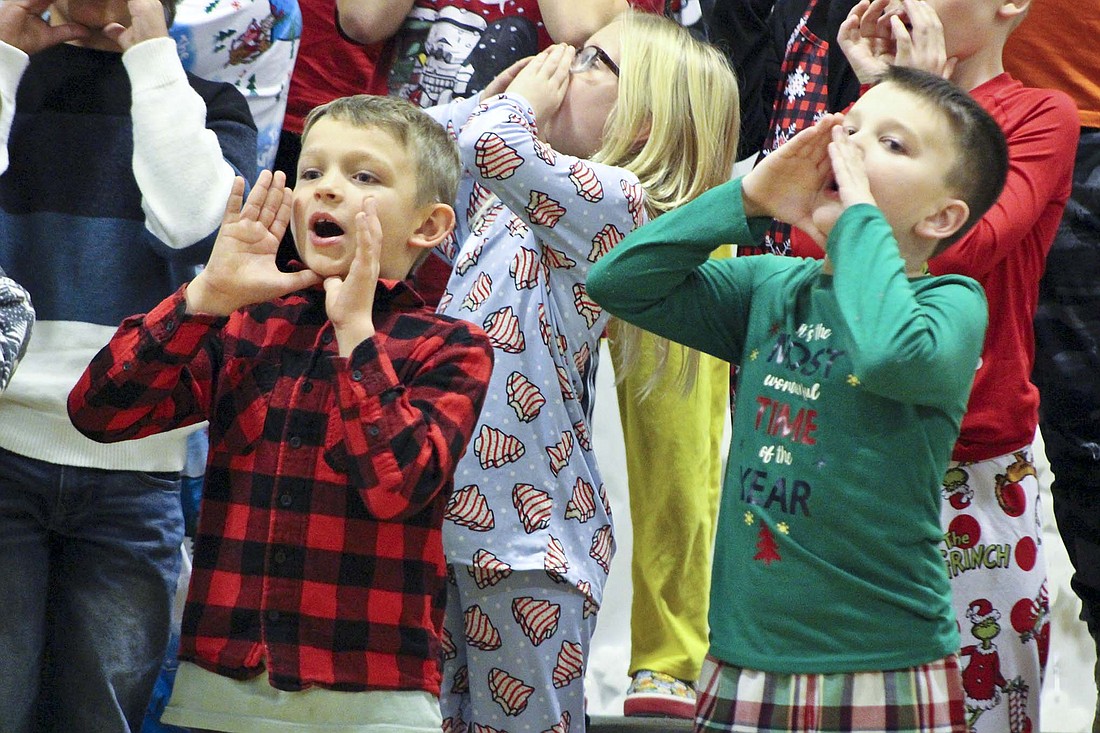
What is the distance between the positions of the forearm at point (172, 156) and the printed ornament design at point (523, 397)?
1.70 ft

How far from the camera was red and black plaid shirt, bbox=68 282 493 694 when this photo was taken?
5.90ft

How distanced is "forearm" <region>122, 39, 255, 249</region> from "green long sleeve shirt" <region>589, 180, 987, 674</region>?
2.61ft

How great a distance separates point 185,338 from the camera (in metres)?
1.87

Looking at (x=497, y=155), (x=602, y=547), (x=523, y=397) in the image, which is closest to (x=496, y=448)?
(x=523, y=397)

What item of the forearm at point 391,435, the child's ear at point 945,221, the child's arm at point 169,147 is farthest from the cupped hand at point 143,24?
the child's ear at point 945,221

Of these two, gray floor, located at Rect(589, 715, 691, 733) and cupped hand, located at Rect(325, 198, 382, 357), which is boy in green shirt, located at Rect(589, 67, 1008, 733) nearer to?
cupped hand, located at Rect(325, 198, 382, 357)

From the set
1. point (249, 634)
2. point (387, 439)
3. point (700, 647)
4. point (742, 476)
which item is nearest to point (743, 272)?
point (742, 476)

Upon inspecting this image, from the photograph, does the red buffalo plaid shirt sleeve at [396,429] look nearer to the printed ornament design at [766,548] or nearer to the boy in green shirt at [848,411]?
the boy in green shirt at [848,411]

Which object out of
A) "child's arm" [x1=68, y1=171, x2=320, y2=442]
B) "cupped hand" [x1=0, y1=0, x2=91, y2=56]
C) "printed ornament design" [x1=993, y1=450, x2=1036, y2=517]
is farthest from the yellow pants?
"cupped hand" [x1=0, y1=0, x2=91, y2=56]

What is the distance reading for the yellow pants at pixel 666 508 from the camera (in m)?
2.89

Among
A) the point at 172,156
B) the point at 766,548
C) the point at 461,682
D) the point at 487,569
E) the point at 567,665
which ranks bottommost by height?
the point at 461,682

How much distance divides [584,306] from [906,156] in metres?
0.71

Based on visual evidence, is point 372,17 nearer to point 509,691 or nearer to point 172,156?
point 172,156

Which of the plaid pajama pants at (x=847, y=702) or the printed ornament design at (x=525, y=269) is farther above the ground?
the printed ornament design at (x=525, y=269)
